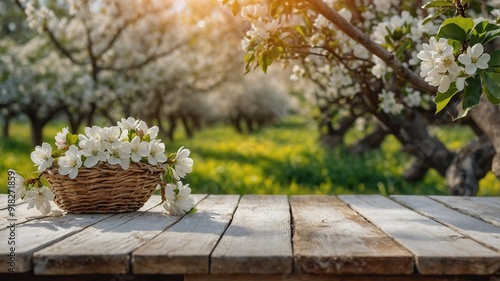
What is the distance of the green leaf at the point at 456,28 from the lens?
270 centimetres

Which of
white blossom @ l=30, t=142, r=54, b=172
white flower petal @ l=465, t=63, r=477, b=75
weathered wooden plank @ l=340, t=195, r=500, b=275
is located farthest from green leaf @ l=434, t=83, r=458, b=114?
white blossom @ l=30, t=142, r=54, b=172

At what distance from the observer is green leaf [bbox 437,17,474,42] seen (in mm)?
2701

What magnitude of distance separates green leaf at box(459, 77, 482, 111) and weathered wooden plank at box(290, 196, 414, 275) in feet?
2.30

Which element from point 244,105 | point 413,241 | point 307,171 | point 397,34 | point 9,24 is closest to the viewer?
point 413,241

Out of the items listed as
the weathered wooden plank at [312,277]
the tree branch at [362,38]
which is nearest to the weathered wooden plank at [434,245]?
the weathered wooden plank at [312,277]

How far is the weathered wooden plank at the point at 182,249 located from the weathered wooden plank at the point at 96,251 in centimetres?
6

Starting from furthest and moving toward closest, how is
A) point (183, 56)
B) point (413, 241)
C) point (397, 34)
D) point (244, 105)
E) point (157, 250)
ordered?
point (244, 105) < point (183, 56) < point (397, 34) < point (413, 241) < point (157, 250)

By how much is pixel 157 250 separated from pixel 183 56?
56.4 feet

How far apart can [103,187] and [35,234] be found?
2.12 ft

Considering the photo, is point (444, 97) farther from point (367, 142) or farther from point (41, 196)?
point (367, 142)

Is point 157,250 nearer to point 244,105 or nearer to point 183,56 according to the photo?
point 183,56

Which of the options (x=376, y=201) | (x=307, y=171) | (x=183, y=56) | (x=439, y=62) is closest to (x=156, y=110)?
(x=183, y=56)

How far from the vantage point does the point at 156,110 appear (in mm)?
21188

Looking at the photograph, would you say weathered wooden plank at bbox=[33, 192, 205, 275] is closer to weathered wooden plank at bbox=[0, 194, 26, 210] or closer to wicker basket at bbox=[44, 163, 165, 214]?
wicker basket at bbox=[44, 163, 165, 214]
